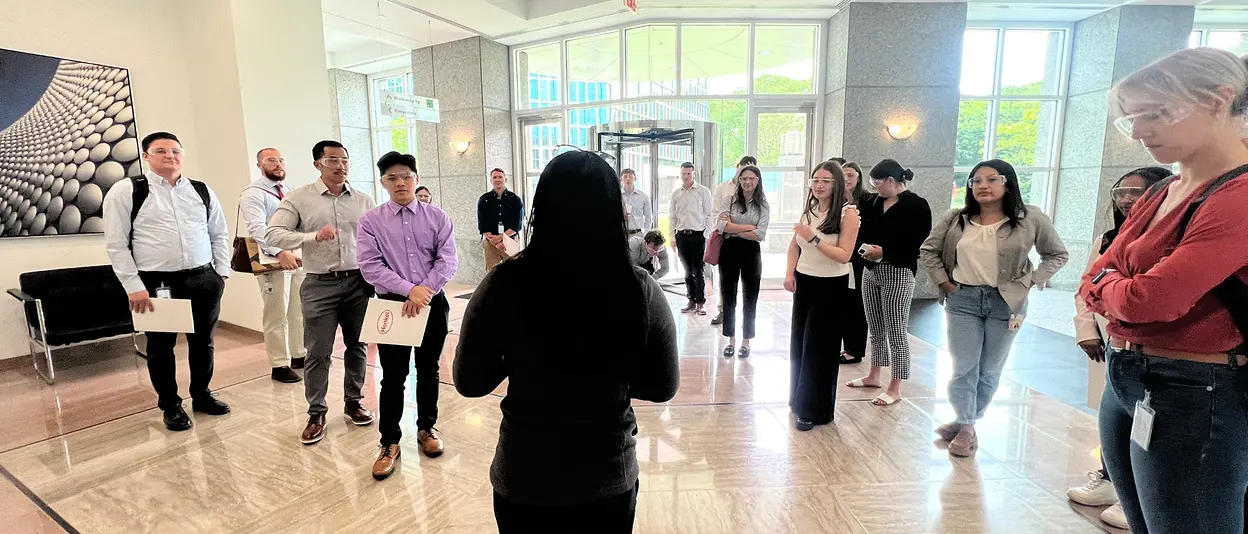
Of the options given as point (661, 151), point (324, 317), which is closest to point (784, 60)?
point (661, 151)

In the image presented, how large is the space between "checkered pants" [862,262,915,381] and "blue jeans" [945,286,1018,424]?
531mm

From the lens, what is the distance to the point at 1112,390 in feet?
4.09

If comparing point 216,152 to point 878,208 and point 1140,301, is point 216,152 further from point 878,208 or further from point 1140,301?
point 1140,301

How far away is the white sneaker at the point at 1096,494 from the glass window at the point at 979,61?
684 centimetres

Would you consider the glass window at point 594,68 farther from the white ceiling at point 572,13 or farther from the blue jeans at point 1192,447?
the blue jeans at point 1192,447

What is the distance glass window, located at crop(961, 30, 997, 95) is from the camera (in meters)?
7.41

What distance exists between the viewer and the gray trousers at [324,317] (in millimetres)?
2797

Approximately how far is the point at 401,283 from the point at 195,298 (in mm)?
1614

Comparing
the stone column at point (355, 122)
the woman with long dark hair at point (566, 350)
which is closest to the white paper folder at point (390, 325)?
the woman with long dark hair at point (566, 350)

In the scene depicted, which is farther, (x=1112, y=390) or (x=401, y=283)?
(x=401, y=283)

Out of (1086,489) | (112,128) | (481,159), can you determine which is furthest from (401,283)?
(481,159)

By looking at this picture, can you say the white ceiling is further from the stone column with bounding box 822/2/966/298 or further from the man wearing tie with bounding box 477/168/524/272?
the man wearing tie with bounding box 477/168/524/272

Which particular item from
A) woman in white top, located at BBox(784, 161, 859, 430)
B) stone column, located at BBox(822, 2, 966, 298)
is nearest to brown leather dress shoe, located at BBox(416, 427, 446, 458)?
woman in white top, located at BBox(784, 161, 859, 430)

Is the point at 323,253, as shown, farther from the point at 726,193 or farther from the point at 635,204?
the point at 635,204
